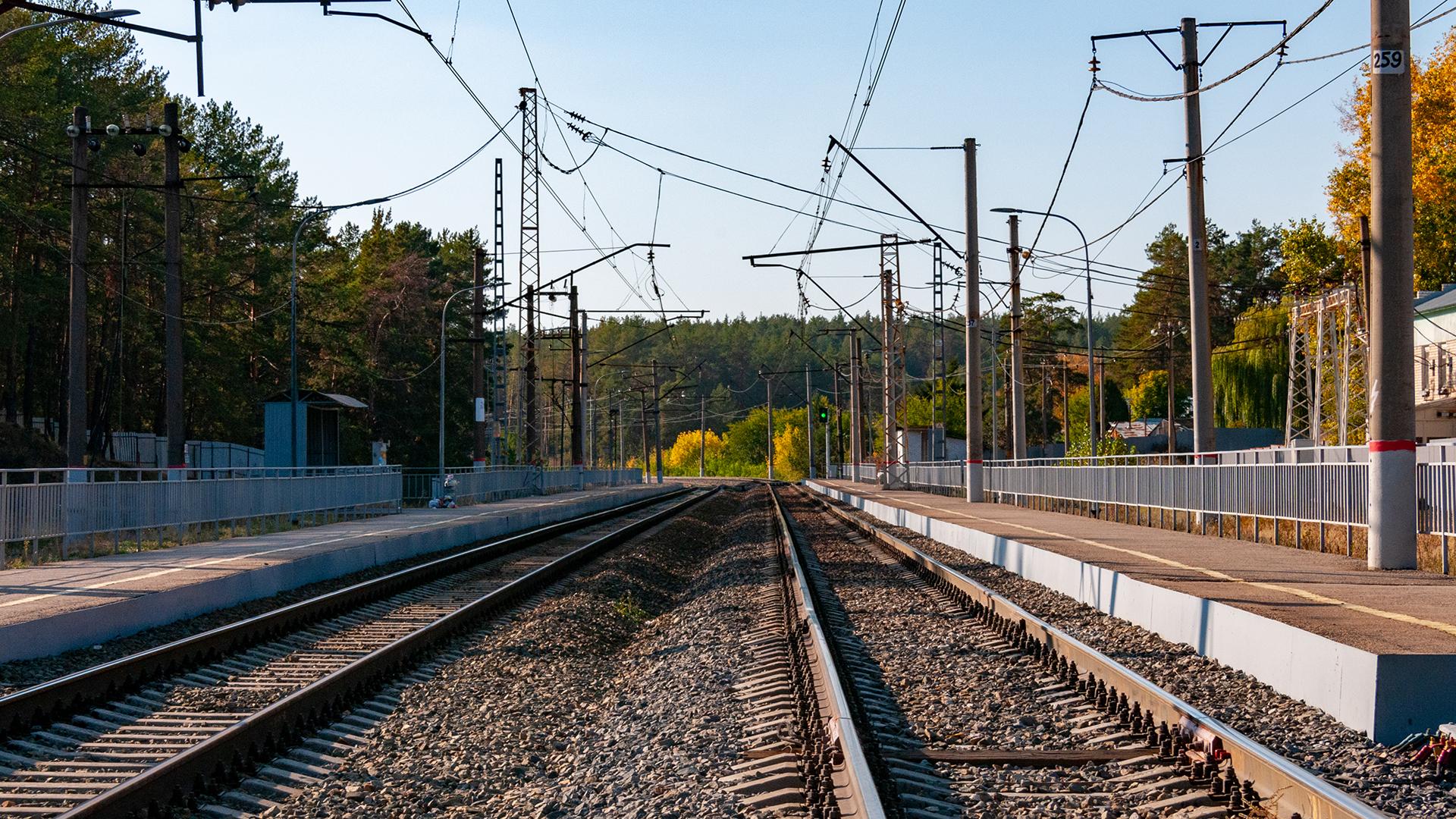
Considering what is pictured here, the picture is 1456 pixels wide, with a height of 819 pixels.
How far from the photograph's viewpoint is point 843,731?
7785 millimetres

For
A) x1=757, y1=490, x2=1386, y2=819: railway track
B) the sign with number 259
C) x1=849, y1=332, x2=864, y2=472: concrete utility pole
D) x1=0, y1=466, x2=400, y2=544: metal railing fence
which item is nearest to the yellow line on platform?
x1=0, y1=466, x2=400, y2=544: metal railing fence

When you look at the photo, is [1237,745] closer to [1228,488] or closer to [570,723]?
[570,723]

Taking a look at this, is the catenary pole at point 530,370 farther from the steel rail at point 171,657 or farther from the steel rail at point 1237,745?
the steel rail at point 1237,745

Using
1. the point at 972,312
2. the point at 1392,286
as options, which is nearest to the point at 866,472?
the point at 972,312

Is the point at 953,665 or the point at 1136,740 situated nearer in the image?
the point at 1136,740

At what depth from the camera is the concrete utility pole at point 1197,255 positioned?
82.0ft

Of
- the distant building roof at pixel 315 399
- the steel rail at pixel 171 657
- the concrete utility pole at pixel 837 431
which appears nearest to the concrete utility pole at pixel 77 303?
the steel rail at pixel 171 657

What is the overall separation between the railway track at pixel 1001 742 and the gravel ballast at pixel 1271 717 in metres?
0.48

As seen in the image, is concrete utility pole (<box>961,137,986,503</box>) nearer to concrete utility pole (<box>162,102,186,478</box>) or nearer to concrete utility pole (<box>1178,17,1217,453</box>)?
concrete utility pole (<box>1178,17,1217,453</box>)

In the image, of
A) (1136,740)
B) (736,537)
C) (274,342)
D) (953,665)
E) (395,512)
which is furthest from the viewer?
(274,342)

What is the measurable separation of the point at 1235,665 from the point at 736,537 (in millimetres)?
23570

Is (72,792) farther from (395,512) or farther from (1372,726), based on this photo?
(395,512)

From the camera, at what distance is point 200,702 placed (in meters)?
10.5

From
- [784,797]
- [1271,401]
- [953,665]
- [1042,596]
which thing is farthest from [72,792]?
[1271,401]
